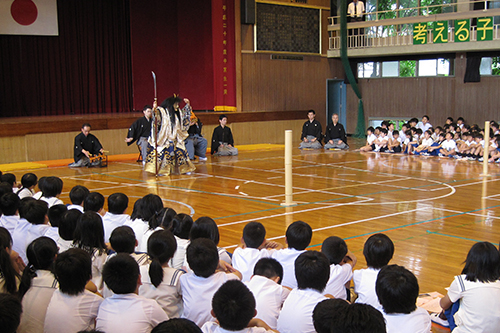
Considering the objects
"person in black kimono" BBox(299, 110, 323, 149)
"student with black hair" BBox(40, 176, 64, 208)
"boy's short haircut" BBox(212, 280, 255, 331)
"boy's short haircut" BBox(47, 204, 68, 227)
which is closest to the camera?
"boy's short haircut" BBox(212, 280, 255, 331)

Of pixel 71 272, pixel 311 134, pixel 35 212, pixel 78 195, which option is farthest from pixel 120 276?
pixel 311 134

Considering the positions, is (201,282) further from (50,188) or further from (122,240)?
(50,188)

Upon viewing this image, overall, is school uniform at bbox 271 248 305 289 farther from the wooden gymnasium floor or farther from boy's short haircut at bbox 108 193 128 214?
boy's short haircut at bbox 108 193 128 214

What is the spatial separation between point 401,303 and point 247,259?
49.9 inches

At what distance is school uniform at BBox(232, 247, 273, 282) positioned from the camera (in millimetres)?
3443

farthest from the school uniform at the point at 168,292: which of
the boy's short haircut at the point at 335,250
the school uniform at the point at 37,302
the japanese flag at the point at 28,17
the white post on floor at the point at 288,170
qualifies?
the japanese flag at the point at 28,17

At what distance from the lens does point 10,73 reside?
1402cm

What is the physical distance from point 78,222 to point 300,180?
574 cm

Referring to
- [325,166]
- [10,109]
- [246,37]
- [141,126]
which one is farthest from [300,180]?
[10,109]

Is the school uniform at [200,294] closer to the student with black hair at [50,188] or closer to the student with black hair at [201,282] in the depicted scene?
the student with black hair at [201,282]

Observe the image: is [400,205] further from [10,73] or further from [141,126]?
[10,73]

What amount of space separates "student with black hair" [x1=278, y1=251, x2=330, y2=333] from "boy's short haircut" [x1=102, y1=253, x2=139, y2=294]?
2.42 feet

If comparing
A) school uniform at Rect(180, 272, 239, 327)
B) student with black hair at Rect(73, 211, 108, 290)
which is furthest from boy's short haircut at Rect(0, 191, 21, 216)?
school uniform at Rect(180, 272, 239, 327)

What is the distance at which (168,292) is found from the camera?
2895 millimetres
